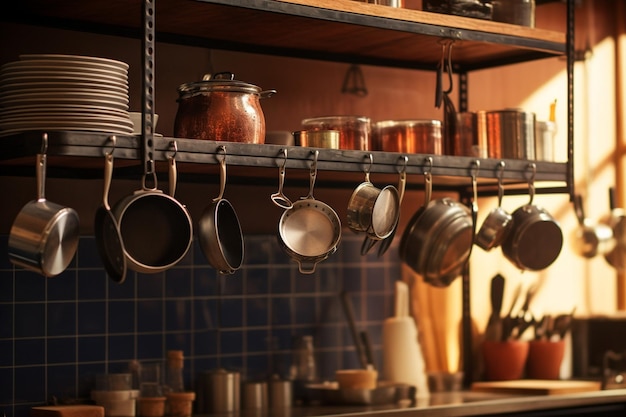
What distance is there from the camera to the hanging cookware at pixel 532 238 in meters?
3.83

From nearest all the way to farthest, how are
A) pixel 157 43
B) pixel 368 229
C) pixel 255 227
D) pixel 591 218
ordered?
pixel 368 229
pixel 157 43
pixel 255 227
pixel 591 218

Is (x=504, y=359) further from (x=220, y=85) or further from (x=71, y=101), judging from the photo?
(x=71, y=101)

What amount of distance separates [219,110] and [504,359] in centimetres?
175

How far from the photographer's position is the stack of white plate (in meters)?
2.98

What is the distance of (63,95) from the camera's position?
2.98m

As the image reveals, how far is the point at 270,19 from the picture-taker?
11.4 feet

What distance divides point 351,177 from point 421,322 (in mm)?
849

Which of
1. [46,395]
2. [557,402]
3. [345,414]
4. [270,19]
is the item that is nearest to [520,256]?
[557,402]

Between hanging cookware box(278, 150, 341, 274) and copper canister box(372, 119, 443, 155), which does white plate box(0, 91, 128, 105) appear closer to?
hanging cookware box(278, 150, 341, 274)

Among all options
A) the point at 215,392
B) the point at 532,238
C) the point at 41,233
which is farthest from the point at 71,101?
the point at 532,238

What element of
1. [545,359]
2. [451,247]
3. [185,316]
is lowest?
[545,359]

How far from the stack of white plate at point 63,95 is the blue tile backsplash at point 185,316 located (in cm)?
62

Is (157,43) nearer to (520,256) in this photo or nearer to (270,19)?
(270,19)

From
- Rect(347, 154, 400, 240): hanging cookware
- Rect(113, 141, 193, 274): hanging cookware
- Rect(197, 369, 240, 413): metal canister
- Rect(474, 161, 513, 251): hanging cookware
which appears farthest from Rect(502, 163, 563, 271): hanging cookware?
Rect(113, 141, 193, 274): hanging cookware
